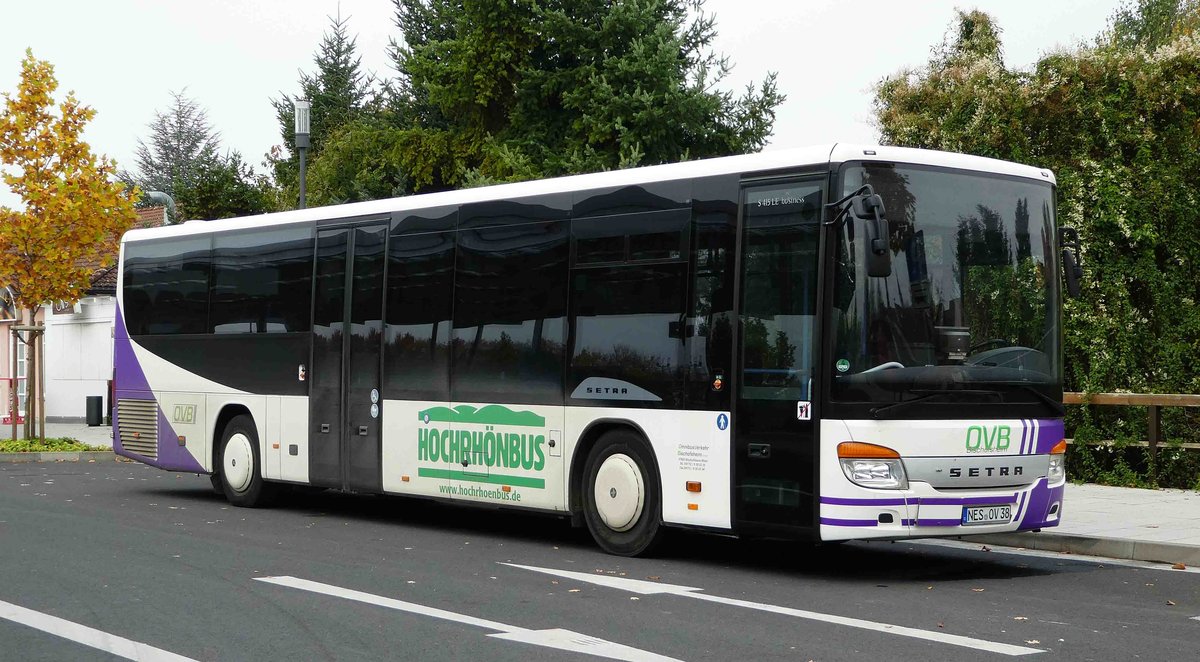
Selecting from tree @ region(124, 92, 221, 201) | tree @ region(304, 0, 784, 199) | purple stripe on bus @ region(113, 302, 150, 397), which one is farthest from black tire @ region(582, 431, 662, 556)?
tree @ region(124, 92, 221, 201)

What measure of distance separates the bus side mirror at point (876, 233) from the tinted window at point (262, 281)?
7568mm

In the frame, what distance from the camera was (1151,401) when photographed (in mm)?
16719

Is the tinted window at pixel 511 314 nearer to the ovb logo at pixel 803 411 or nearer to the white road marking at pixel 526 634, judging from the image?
the ovb logo at pixel 803 411

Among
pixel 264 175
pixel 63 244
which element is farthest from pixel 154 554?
pixel 264 175

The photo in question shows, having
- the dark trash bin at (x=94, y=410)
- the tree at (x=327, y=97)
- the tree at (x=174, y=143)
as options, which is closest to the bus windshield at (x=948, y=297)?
the dark trash bin at (x=94, y=410)

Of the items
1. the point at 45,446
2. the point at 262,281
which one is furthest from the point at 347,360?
the point at 45,446

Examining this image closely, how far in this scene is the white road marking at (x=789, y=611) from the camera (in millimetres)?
7969

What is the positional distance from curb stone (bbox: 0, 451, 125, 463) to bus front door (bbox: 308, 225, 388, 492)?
38.7ft

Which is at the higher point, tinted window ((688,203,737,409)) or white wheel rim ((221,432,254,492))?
tinted window ((688,203,737,409))

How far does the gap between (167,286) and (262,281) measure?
2.26m

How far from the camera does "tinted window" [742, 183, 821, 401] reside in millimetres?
10664

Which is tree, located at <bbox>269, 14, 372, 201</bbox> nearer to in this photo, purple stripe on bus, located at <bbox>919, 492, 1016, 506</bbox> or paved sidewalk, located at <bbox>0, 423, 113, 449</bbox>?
paved sidewalk, located at <bbox>0, 423, 113, 449</bbox>

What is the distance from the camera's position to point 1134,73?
60.5ft

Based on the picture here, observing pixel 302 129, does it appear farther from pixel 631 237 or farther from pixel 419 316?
pixel 631 237
